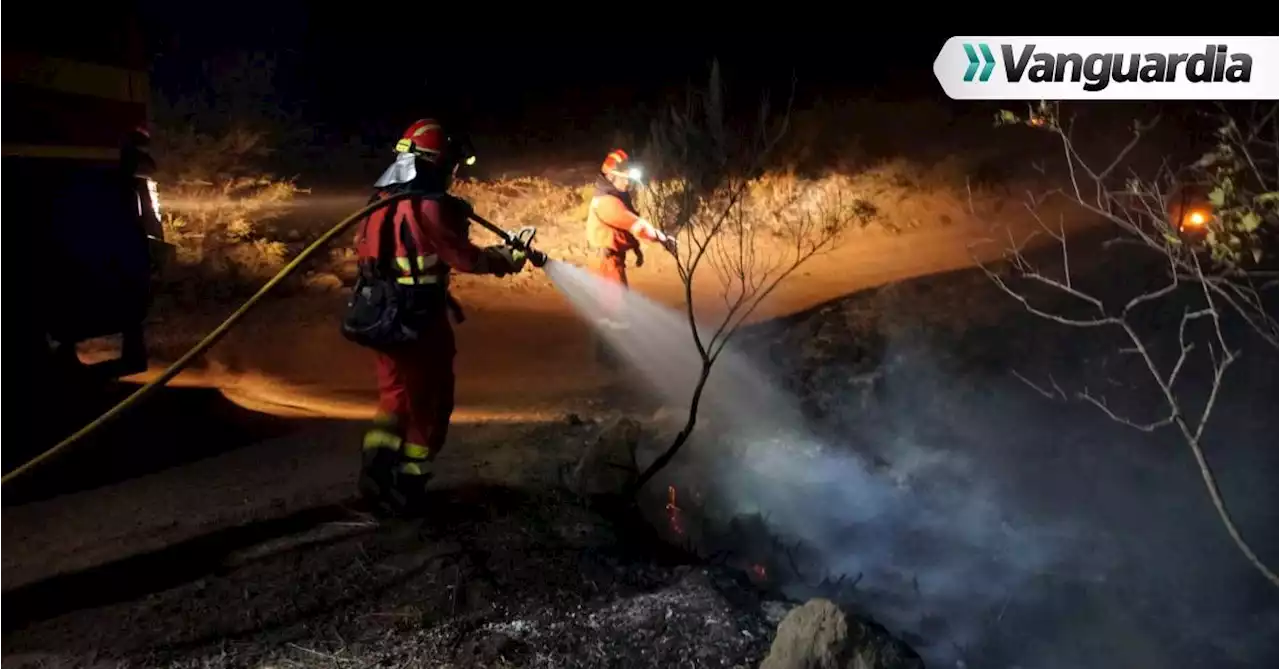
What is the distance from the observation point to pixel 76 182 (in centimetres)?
Result: 522

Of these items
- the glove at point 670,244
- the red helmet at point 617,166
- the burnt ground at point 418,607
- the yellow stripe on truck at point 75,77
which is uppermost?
the yellow stripe on truck at point 75,77

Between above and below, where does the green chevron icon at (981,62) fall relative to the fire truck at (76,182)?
above

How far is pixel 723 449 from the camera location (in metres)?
7.23

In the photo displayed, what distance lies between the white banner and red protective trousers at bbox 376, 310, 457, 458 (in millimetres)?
3881

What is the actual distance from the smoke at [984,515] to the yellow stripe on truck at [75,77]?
3.19 metres

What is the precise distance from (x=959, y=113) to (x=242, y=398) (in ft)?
53.1

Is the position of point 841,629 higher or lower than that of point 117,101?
lower

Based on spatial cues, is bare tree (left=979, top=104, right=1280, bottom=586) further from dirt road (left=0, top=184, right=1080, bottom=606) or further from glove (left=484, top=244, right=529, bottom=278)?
dirt road (left=0, top=184, right=1080, bottom=606)

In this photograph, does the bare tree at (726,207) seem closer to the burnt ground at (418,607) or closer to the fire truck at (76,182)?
the burnt ground at (418,607)

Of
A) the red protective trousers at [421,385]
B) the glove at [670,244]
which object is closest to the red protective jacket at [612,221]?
the glove at [670,244]

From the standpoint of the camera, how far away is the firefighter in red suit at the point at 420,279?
166 inches

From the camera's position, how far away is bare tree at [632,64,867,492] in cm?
700

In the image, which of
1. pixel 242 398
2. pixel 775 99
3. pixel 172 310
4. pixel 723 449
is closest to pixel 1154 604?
pixel 723 449

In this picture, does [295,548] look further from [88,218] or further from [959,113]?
[959,113]
